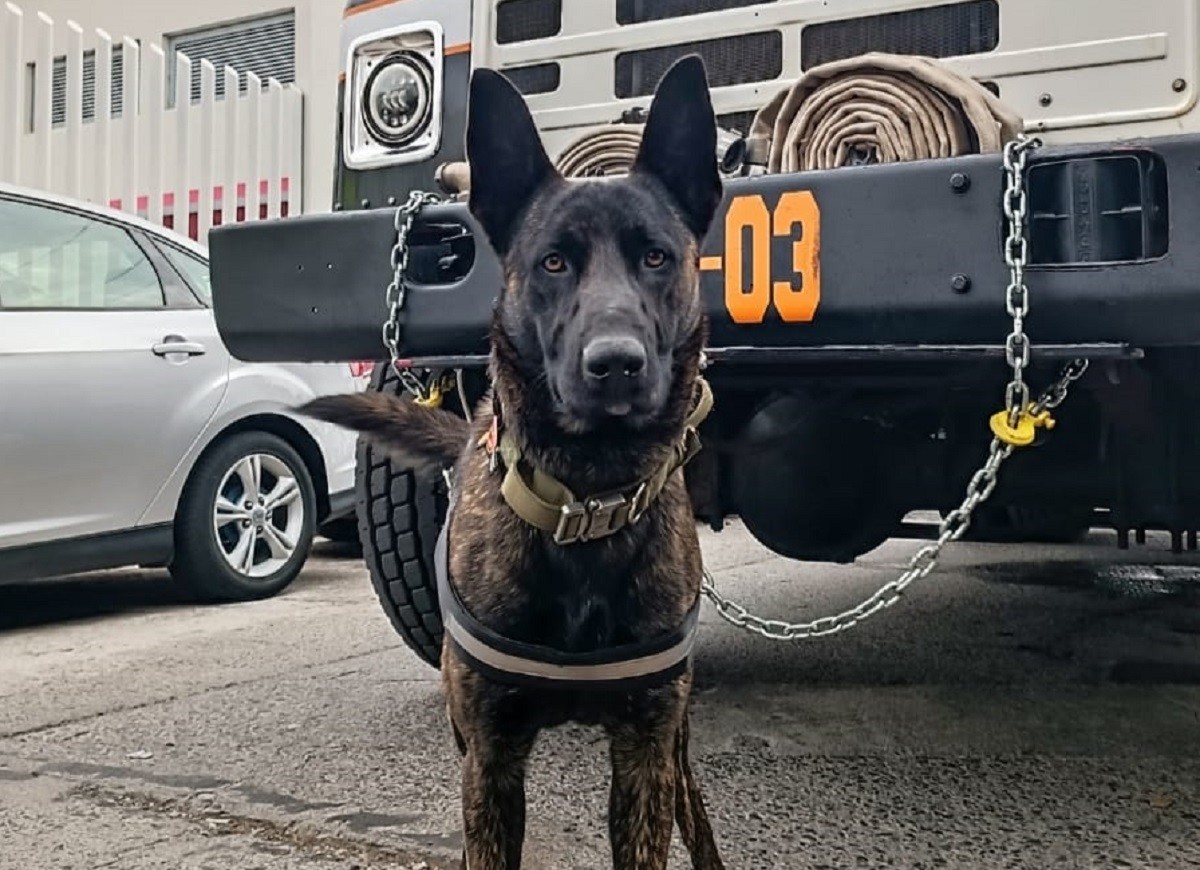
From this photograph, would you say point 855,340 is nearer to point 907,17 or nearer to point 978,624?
point 907,17

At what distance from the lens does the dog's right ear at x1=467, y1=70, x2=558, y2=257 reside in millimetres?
2119

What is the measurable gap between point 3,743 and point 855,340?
2.29m

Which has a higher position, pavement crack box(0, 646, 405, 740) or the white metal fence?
the white metal fence

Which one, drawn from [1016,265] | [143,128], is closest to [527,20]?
[1016,265]

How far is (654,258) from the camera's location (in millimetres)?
2043

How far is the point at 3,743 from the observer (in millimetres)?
→ 3180

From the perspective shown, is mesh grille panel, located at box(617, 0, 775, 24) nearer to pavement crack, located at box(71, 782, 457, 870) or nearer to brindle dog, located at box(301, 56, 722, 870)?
brindle dog, located at box(301, 56, 722, 870)

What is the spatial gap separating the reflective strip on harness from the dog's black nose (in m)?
0.42

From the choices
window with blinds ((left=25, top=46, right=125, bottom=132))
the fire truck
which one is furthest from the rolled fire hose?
window with blinds ((left=25, top=46, right=125, bottom=132))

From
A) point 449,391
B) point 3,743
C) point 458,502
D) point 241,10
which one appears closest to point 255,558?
point 3,743

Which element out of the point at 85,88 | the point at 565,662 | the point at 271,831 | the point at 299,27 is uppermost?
the point at 299,27

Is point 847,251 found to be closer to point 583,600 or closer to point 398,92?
point 583,600

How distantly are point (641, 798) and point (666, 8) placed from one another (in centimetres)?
194

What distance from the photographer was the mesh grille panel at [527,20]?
10.8 ft
